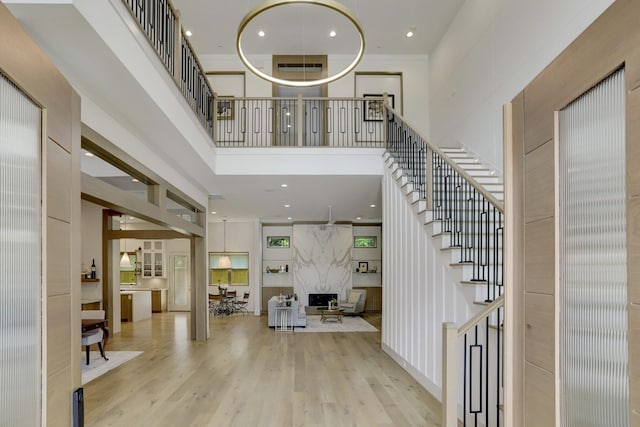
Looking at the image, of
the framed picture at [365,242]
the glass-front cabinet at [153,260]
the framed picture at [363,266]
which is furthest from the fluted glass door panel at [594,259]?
the glass-front cabinet at [153,260]

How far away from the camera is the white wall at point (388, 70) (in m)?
10.4

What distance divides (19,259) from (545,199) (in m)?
2.00

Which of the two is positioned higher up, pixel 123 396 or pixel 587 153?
pixel 587 153

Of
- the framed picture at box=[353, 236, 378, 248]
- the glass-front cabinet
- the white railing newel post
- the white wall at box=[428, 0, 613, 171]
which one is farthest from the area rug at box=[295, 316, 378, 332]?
the white railing newel post

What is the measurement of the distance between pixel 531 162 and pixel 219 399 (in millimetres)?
4642

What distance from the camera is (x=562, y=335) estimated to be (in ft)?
5.31

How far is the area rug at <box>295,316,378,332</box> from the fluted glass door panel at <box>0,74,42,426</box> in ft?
30.3

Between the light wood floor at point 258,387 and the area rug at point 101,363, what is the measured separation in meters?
0.16

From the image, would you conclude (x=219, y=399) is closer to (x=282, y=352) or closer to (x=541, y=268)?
(x=282, y=352)

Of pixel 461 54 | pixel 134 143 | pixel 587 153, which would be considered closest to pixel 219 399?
pixel 134 143

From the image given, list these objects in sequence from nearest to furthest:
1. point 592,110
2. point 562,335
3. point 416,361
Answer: point 592,110 < point 562,335 < point 416,361

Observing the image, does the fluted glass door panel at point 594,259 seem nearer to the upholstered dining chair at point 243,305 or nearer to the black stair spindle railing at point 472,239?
the black stair spindle railing at point 472,239

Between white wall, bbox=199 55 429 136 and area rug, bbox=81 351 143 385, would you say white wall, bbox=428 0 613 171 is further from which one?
area rug, bbox=81 351 143 385

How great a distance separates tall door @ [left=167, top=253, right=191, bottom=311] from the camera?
14781 mm
